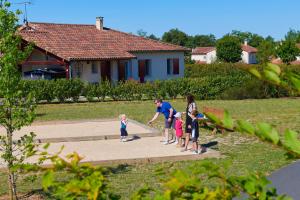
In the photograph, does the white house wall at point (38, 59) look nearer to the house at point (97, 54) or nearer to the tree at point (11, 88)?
the house at point (97, 54)

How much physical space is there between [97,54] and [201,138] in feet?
76.2

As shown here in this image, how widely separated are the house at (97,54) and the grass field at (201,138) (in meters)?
8.79

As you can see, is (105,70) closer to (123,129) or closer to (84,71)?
(84,71)

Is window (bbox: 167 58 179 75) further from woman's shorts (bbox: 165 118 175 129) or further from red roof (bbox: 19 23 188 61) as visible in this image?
woman's shorts (bbox: 165 118 175 129)

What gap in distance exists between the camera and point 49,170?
1.79m

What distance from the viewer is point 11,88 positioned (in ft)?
30.8

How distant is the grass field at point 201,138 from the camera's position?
10656mm

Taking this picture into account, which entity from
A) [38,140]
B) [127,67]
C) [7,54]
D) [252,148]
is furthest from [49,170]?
[127,67]

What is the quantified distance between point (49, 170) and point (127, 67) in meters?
40.8

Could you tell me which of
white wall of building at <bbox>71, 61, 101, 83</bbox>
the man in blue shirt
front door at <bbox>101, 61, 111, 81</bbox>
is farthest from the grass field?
front door at <bbox>101, 61, 111, 81</bbox>

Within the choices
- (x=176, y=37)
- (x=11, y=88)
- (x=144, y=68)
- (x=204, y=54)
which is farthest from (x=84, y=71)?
(x=176, y=37)

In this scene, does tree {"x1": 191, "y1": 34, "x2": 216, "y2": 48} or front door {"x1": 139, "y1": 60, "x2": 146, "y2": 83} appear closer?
front door {"x1": 139, "y1": 60, "x2": 146, "y2": 83}

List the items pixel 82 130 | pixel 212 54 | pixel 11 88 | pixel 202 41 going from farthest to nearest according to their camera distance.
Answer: pixel 202 41 → pixel 212 54 → pixel 82 130 → pixel 11 88

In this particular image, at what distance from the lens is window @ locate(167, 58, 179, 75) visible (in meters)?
45.1
